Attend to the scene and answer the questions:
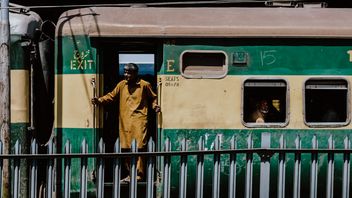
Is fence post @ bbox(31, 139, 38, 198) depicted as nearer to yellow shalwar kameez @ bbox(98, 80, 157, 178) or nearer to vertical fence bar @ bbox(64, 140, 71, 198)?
vertical fence bar @ bbox(64, 140, 71, 198)

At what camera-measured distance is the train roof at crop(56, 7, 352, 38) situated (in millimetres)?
8039

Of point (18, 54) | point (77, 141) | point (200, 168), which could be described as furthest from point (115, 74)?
point (200, 168)

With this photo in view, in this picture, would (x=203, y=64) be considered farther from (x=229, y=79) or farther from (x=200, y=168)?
(x=200, y=168)

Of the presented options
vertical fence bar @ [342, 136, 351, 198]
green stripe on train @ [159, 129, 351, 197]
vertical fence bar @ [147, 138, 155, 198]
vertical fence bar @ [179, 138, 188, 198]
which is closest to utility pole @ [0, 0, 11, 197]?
green stripe on train @ [159, 129, 351, 197]

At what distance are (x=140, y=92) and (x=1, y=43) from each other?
1.62 m

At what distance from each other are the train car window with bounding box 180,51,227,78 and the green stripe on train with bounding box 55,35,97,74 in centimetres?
102

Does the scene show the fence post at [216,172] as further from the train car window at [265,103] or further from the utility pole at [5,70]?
the utility pole at [5,70]

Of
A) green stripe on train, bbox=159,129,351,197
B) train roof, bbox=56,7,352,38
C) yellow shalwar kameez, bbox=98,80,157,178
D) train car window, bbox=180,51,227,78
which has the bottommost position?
green stripe on train, bbox=159,129,351,197

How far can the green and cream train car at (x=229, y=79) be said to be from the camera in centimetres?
803

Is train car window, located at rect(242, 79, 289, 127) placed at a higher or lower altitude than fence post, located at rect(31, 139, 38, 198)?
higher

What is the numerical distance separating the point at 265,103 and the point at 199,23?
116cm

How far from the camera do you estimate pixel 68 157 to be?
17.6ft

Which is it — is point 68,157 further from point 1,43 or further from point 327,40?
point 327,40

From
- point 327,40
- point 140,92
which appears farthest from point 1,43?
point 327,40
